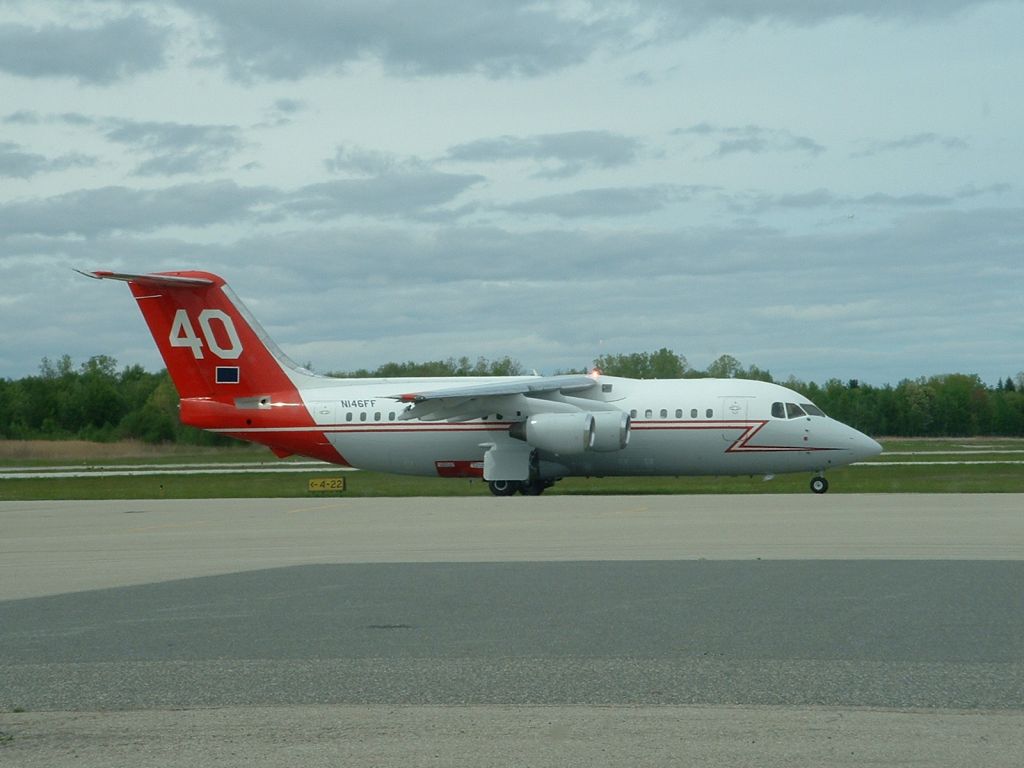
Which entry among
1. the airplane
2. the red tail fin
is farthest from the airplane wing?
the red tail fin

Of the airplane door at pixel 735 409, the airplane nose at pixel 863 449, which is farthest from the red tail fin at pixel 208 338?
the airplane nose at pixel 863 449

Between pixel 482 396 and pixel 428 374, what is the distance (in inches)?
1804

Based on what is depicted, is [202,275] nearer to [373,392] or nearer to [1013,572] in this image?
[373,392]

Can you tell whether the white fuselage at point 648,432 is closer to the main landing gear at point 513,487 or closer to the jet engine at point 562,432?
the main landing gear at point 513,487

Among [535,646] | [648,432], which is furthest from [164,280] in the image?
[535,646]

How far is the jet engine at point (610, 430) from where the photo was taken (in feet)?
121

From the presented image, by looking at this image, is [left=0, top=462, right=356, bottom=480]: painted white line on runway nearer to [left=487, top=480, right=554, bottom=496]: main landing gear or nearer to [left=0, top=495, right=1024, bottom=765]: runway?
[left=487, top=480, right=554, bottom=496]: main landing gear

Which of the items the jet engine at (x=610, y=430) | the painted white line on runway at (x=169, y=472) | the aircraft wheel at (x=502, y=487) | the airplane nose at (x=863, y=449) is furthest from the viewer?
the painted white line on runway at (x=169, y=472)

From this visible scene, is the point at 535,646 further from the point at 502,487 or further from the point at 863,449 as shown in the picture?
the point at 863,449

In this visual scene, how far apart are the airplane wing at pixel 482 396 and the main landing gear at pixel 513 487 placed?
2.03 meters

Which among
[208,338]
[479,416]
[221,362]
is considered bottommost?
[479,416]

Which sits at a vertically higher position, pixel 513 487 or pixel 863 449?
pixel 863 449

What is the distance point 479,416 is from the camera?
3906 centimetres

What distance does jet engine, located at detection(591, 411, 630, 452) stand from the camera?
36.9 meters
